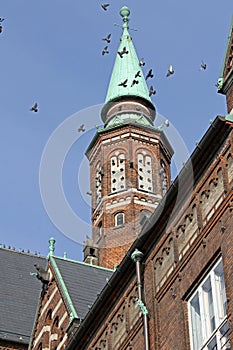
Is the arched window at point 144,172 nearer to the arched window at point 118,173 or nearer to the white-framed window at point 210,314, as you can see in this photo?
the arched window at point 118,173

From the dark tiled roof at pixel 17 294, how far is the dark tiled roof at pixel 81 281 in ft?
16.1

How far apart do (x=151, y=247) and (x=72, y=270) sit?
9.81m

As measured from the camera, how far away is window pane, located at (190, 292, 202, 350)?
778 inches

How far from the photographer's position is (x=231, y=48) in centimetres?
2153

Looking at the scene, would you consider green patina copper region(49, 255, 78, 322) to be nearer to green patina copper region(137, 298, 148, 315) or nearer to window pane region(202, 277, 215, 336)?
green patina copper region(137, 298, 148, 315)

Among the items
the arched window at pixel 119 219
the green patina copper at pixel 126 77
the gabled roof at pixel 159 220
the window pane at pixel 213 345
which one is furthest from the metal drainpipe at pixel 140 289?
the green patina copper at pixel 126 77

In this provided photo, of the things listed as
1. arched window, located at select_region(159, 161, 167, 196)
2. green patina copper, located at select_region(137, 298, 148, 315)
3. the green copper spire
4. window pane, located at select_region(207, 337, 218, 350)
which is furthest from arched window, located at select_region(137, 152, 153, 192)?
window pane, located at select_region(207, 337, 218, 350)

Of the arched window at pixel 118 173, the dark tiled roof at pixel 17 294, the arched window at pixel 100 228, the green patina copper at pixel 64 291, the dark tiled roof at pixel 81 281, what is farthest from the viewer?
the arched window at pixel 118 173

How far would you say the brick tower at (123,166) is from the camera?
55500 mm

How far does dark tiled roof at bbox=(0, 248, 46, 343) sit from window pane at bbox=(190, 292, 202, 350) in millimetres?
17541

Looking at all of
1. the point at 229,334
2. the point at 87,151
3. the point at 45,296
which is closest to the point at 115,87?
the point at 87,151

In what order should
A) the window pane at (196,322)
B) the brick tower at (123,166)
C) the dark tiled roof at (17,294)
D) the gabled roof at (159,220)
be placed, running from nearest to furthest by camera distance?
1. the window pane at (196,322)
2. the gabled roof at (159,220)
3. the dark tiled roof at (17,294)
4. the brick tower at (123,166)

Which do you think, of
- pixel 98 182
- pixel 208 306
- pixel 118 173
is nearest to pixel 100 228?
pixel 98 182

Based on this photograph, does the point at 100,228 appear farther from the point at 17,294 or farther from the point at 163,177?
the point at 17,294
